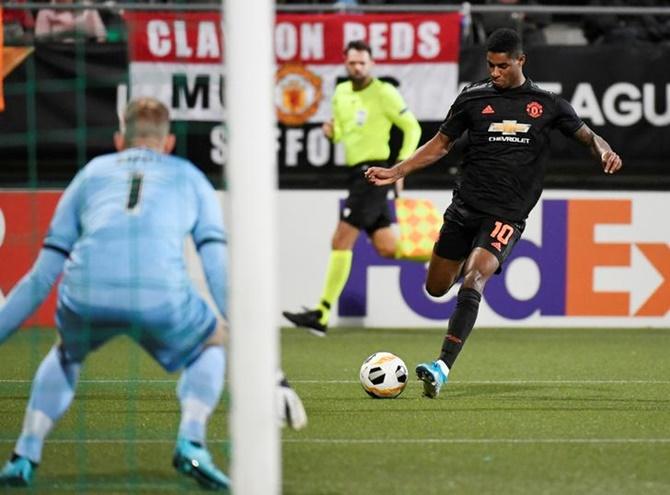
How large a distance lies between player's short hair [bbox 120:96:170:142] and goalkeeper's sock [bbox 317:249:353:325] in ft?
22.2

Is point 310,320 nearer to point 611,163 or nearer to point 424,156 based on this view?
point 424,156

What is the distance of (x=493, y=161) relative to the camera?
891 cm

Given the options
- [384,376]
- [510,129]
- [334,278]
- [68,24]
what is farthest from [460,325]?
[68,24]

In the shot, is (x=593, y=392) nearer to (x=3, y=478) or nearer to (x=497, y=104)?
(x=497, y=104)

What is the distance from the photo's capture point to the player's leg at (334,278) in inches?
500

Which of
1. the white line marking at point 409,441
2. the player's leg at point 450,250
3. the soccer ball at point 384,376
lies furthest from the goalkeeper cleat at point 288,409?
the player's leg at point 450,250

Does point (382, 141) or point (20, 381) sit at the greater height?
point (382, 141)

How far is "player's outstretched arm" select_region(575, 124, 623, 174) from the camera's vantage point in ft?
27.4

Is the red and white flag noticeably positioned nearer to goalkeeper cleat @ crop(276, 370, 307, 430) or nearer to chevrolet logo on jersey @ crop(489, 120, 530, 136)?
chevrolet logo on jersey @ crop(489, 120, 530, 136)

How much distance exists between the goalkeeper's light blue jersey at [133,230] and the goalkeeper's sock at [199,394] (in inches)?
9.6

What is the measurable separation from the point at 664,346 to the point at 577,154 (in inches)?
90.7

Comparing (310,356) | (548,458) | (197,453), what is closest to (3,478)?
(197,453)

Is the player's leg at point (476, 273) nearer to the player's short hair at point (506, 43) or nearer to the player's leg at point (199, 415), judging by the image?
the player's short hair at point (506, 43)

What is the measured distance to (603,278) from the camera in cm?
1366
